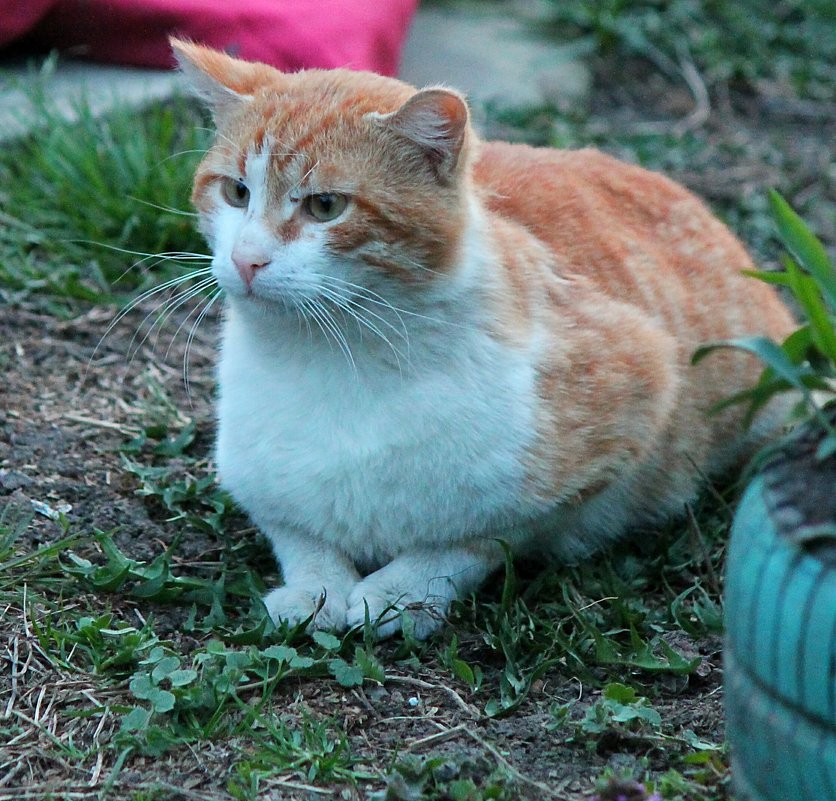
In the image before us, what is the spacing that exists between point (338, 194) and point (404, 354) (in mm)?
347

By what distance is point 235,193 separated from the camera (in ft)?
7.95

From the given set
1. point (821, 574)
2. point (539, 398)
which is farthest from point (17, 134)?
point (821, 574)

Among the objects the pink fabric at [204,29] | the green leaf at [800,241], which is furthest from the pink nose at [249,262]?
the pink fabric at [204,29]

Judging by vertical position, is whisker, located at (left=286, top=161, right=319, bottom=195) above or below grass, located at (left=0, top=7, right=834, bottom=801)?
above

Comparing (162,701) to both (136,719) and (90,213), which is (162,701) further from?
(90,213)

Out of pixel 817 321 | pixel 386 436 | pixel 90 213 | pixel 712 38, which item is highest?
pixel 817 321

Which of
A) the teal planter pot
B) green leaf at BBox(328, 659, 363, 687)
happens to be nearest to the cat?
green leaf at BBox(328, 659, 363, 687)

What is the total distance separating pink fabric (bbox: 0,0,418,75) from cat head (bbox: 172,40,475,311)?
212 centimetres

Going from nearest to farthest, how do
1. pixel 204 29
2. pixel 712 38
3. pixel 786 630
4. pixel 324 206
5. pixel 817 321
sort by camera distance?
1. pixel 786 630
2. pixel 817 321
3. pixel 324 206
4. pixel 204 29
5. pixel 712 38

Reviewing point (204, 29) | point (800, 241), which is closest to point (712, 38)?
point (204, 29)

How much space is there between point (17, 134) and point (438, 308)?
246 cm

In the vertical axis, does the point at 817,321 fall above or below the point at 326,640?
above

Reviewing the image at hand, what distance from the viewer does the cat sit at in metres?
2.31

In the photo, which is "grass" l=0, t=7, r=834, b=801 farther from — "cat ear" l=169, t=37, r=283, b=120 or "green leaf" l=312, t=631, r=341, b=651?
"cat ear" l=169, t=37, r=283, b=120
